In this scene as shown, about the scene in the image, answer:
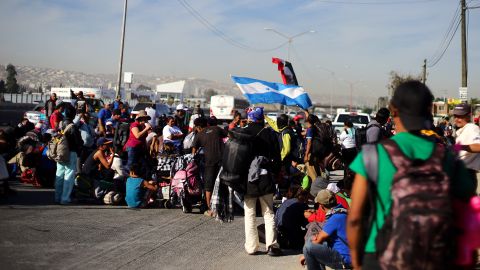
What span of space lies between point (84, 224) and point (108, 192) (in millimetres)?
2108

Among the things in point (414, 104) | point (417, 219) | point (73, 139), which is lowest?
point (417, 219)

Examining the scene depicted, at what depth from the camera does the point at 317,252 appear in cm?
561

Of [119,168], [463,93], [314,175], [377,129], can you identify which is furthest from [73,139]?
[463,93]

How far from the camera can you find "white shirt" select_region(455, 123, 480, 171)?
6.51m

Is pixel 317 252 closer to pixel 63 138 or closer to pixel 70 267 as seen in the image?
pixel 70 267

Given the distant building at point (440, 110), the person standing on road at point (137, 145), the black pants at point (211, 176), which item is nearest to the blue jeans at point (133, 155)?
the person standing on road at point (137, 145)

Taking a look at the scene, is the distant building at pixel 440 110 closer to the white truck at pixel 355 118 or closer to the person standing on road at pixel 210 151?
the white truck at pixel 355 118

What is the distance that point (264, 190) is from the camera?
275 inches

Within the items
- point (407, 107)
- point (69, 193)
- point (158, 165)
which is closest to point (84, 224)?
point (69, 193)

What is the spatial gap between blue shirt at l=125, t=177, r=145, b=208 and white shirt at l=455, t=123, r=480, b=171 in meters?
5.78

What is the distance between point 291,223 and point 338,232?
7.18ft

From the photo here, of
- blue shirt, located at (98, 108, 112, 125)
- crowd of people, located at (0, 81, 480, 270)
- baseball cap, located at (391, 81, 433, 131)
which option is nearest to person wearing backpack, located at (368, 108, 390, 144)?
crowd of people, located at (0, 81, 480, 270)

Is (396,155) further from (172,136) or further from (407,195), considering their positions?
(172,136)

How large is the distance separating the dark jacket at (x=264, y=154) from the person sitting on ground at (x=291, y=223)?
568 millimetres
